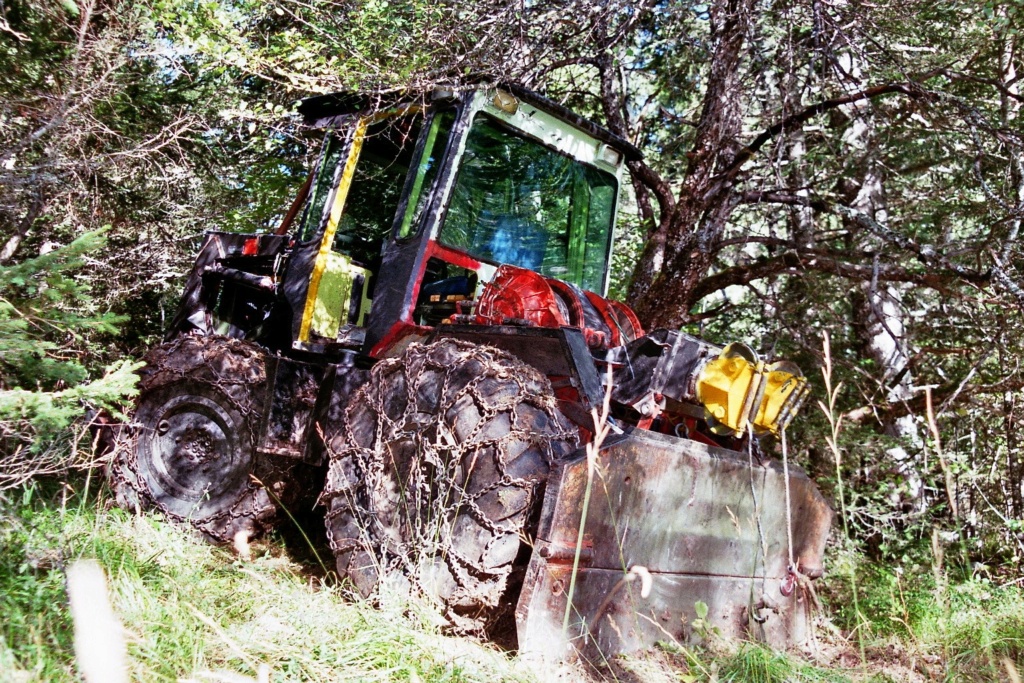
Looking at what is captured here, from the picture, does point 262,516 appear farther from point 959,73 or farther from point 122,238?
point 959,73

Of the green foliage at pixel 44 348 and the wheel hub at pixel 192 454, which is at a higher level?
the green foliage at pixel 44 348

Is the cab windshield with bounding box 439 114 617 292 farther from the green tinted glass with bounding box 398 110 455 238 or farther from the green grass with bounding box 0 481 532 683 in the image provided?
the green grass with bounding box 0 481 532 683

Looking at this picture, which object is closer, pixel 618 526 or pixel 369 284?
pixel 618 526

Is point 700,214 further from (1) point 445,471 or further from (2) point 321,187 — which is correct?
(1) point 445,471

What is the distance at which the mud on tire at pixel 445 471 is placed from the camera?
3184 mm

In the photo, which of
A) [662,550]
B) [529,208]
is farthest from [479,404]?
[529,208]

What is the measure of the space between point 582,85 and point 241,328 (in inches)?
169

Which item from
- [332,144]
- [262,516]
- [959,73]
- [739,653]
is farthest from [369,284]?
[959,73]

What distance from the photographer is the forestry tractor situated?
3201mm

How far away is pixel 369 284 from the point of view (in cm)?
461

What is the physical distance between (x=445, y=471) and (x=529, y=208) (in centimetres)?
186

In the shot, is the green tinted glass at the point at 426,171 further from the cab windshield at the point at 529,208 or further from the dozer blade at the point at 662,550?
the dozer blade at the point at 662,550

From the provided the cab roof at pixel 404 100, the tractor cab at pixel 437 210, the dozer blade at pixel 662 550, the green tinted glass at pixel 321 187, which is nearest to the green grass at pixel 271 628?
the dozer blade at pixel 662 550

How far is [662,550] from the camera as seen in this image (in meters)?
3.41
